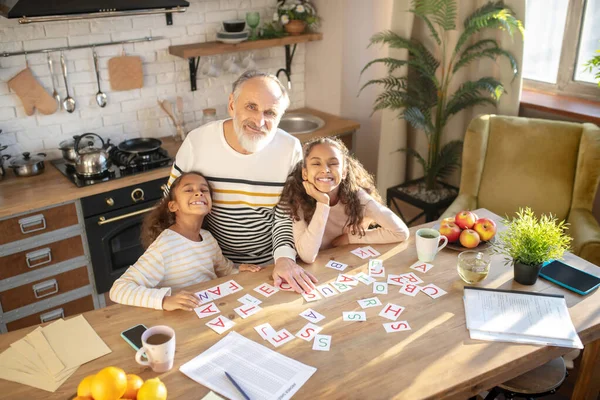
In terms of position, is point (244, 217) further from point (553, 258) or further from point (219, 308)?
point (553, 258)

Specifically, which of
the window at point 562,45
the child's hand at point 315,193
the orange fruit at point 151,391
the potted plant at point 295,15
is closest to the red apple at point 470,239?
the child's hand at point 315,193

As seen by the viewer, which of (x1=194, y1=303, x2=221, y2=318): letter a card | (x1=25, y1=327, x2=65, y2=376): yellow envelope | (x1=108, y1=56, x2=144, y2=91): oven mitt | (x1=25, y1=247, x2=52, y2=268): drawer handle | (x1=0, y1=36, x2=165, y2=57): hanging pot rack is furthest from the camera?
(x1=108, y1=56, x2=144, y2=91): oven mitt

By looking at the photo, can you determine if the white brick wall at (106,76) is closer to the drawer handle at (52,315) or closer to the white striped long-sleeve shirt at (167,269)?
the drawer handle at (52,315)

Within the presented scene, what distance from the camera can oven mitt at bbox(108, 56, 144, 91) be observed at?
11.4 ft

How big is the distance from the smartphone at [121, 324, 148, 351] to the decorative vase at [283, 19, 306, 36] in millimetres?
2792

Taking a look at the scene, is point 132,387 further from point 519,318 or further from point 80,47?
point 80,47

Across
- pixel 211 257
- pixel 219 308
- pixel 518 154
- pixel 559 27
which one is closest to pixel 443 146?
pixel 518 154

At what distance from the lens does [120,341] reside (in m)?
1.66

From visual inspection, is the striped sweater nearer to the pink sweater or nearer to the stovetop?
the pink sweater

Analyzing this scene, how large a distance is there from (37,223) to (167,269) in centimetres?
122

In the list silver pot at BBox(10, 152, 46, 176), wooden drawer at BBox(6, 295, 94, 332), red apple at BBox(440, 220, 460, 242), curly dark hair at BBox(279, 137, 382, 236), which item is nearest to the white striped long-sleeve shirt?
curly dark hair at BBox(279, 137, 382, 236)

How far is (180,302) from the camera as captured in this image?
5.90 feet

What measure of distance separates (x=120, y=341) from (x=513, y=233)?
4.46 ft

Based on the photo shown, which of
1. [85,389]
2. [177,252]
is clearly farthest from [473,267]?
[85,389]
